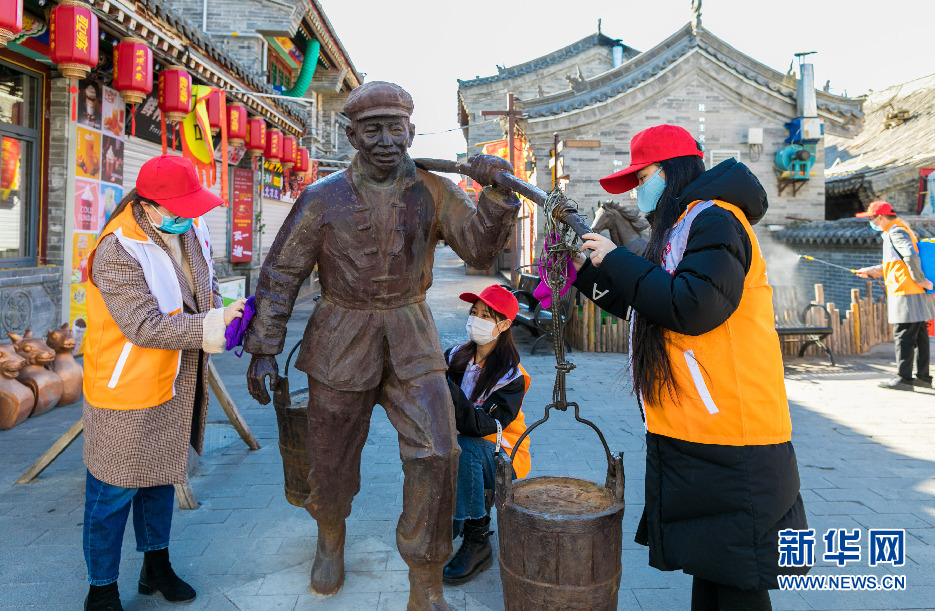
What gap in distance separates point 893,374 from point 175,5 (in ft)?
46.8

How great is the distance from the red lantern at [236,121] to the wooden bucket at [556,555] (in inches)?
322

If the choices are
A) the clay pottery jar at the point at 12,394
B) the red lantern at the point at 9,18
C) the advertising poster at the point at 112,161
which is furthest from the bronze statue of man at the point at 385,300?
the advertising poster at the point at 112,161

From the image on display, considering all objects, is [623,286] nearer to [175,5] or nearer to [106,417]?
[106,417]

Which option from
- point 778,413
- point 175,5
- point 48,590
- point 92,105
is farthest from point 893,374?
point 175,5

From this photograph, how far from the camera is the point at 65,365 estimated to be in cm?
598

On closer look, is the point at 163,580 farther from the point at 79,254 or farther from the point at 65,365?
the point at 79,254

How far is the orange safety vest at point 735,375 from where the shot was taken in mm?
1964

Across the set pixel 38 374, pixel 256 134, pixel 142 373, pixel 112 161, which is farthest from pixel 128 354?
pixel 256 134

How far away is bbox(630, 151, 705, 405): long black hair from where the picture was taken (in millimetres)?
2094

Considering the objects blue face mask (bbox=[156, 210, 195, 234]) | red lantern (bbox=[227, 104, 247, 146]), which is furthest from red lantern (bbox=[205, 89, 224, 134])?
blue face mask (bbox=[156, 210, 195, 234])

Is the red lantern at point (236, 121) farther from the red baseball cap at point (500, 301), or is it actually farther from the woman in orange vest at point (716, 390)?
the woman in orange vest at point (716, 390)

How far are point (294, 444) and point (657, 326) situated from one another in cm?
212

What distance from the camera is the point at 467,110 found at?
29109mm

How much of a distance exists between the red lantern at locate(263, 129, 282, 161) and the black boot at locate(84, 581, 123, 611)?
9.37m
